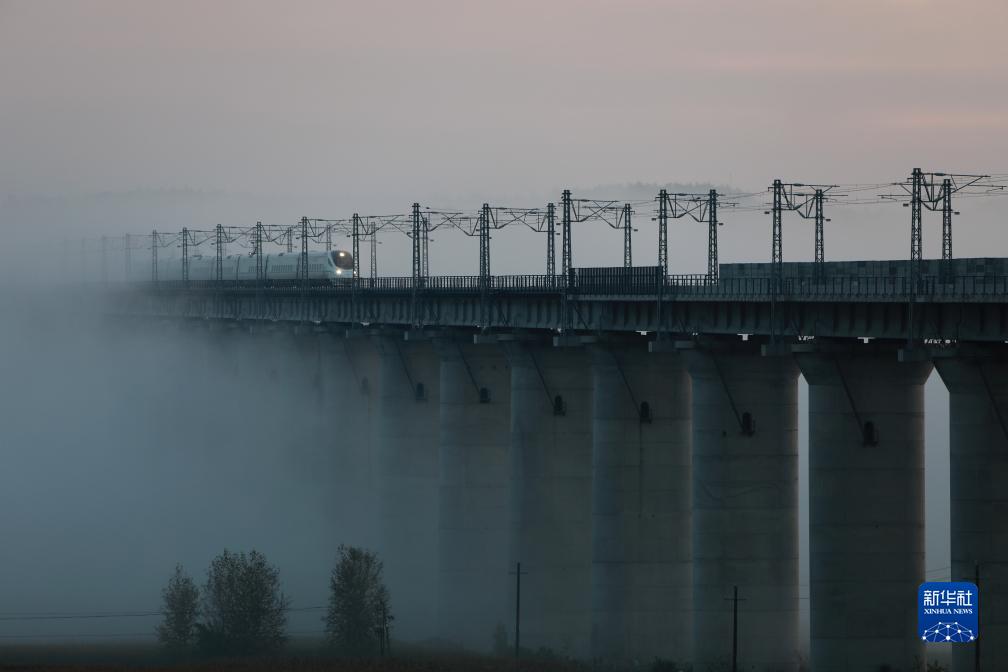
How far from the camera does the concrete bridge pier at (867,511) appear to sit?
81375 millimetres

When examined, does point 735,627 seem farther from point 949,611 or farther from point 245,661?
point 245,661

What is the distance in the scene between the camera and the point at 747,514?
90.4m

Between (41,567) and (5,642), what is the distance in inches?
1393

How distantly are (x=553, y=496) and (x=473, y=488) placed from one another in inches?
342

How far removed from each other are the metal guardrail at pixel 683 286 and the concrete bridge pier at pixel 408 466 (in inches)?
201

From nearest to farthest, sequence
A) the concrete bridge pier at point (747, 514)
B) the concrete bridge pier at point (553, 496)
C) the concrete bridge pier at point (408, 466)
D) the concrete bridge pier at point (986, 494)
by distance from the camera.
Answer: the concrete bridge pier at point (986, 494) → the concrete bridge pier at point (747, 514) → the concrete bridge pier at point (553, 496) → the concrete bridge pier at point (408, 466)

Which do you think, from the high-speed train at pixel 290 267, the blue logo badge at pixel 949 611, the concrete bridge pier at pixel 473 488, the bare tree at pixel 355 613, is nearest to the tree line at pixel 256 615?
the bare tree at pixel 355 613

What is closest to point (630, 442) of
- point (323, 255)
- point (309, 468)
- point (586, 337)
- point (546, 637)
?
point (586, 337)

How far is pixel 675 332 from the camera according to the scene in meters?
95.6

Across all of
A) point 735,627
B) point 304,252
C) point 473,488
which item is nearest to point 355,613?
point 473,488

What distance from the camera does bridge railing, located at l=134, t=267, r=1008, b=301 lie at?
7662 centimetres

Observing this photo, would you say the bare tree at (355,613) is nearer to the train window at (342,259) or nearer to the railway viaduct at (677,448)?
the railway viaduct at (677,448)

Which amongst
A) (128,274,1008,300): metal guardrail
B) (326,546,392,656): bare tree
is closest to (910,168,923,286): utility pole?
(128,274,1008,300): metal guardrail

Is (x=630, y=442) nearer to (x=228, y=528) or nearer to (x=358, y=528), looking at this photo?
(x=358, y=528)
